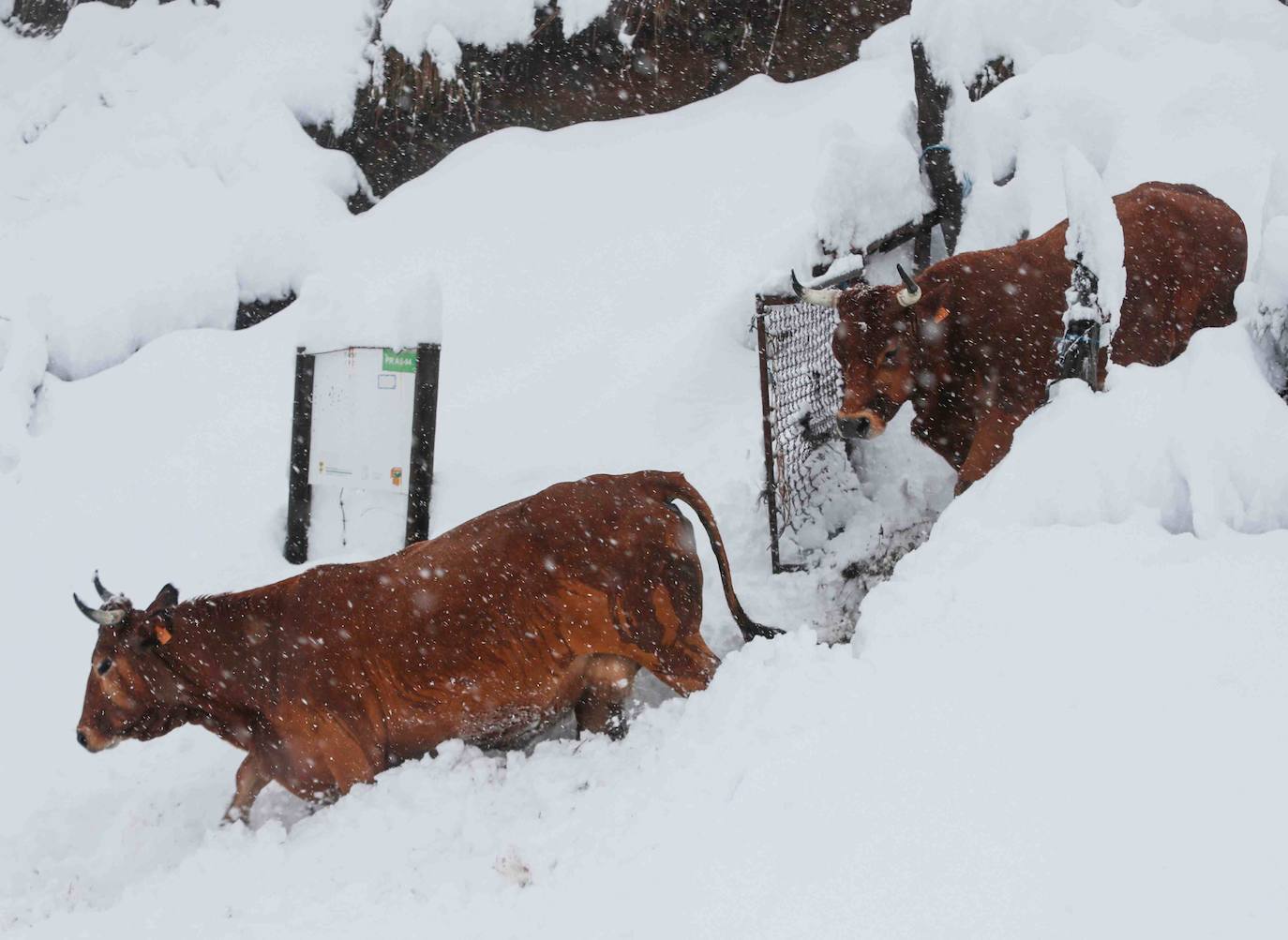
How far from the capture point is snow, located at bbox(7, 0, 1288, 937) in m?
2.54

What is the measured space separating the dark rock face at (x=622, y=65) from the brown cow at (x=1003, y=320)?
204 inches

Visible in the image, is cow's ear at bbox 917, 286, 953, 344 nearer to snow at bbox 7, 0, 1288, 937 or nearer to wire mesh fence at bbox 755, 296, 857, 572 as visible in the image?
wire mesh fence at bbox 755, 296, 857, 572

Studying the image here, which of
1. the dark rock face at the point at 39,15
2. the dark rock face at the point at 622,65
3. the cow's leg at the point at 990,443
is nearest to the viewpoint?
the cow's leg at the point at 990,443

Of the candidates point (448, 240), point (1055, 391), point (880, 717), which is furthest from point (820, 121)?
point (880, 717)

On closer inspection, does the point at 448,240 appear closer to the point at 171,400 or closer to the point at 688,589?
the point at 171,400

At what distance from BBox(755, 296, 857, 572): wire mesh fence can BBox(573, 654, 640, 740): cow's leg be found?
1357mm

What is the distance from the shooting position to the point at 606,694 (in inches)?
163

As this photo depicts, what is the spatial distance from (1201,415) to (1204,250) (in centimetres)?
206

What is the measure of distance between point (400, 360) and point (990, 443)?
308 cm

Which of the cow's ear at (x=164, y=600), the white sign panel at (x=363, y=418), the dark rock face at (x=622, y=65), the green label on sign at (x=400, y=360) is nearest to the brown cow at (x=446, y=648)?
the cow's ear at (x=164, y=600)

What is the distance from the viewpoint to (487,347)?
7598 millimetres

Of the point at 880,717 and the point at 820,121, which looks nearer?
the point at 880,717

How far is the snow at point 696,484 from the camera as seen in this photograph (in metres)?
2.54

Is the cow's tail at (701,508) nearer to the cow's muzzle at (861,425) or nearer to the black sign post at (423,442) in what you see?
the cow's muzzle at (861,425)
